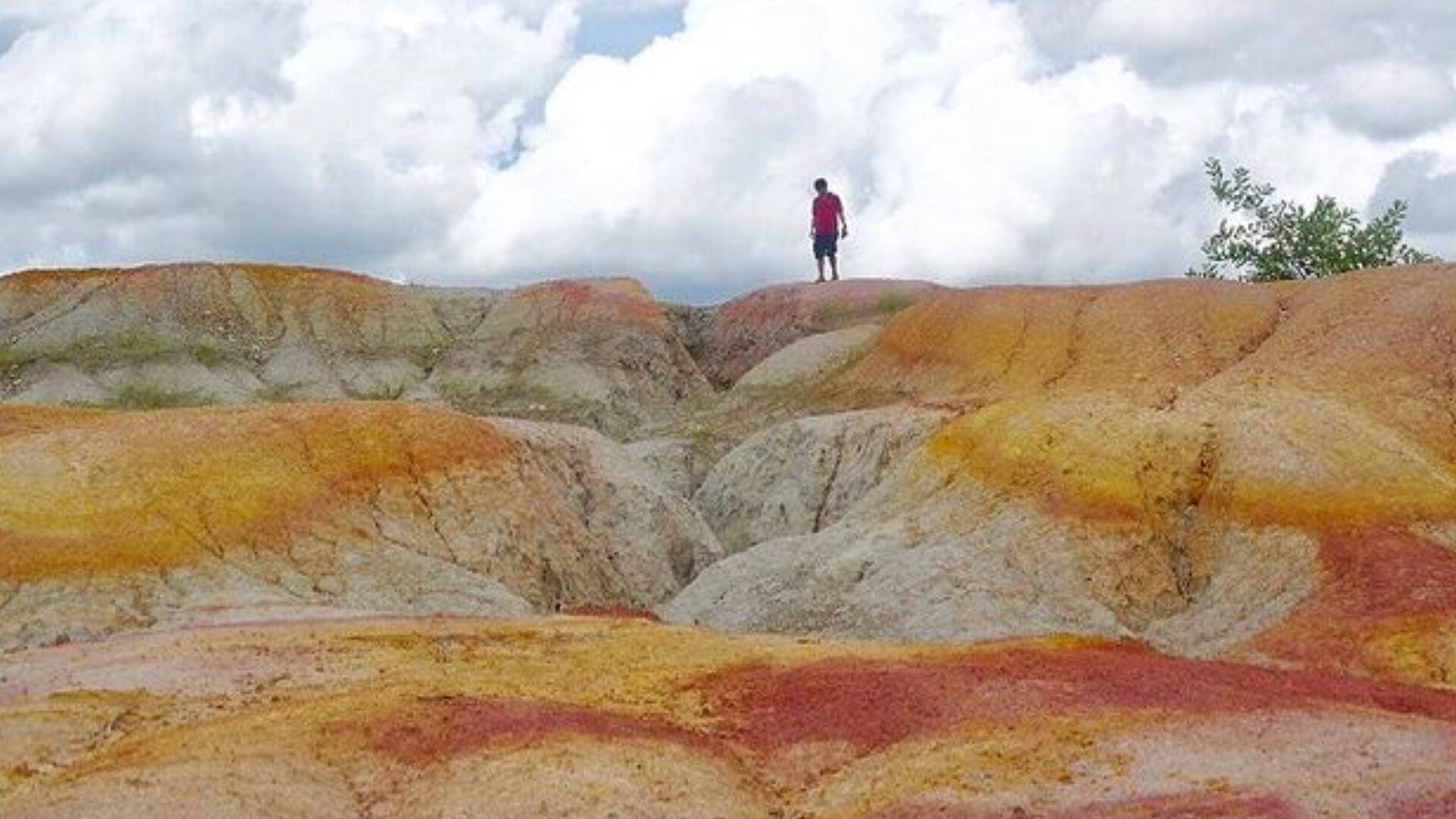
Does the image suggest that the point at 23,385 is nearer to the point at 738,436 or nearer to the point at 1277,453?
the point at 738,436

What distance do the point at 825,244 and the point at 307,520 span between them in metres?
37.3

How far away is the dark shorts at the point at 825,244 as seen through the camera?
82.8 m

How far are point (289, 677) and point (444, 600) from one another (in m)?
16.5

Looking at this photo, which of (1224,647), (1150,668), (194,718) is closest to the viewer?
(194,718)

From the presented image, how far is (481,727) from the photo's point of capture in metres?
29.0

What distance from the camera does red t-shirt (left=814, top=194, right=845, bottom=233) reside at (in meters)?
78.9

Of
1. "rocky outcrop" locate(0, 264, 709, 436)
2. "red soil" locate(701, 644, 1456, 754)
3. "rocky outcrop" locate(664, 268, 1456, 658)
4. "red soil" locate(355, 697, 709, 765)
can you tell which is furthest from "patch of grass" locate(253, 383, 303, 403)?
"red soil" locate(355, 697, 709, 765)

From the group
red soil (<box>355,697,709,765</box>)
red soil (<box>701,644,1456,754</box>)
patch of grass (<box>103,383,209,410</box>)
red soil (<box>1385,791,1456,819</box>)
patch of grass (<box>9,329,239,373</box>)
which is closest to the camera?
red soil (<box>1385,791,1456,819</box>)

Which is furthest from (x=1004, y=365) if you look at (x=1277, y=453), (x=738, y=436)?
(x=1277, y=453)

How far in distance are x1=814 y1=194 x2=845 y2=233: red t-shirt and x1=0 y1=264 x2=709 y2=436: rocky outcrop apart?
41.4 feet

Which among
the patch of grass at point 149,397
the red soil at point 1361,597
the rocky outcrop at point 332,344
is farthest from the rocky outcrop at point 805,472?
the patch of grass at point 149,397

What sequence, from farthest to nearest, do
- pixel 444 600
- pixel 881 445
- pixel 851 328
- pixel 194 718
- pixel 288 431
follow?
pixel 851 328 → pixel 881 445 → pixel 288 431 → pixel 444 600 → pixel 194 718

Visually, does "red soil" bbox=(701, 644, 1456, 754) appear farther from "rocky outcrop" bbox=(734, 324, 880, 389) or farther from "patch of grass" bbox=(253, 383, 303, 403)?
"patch of grass" bbox=(253, 383, 303, 403)

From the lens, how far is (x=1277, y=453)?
51.4 metres
